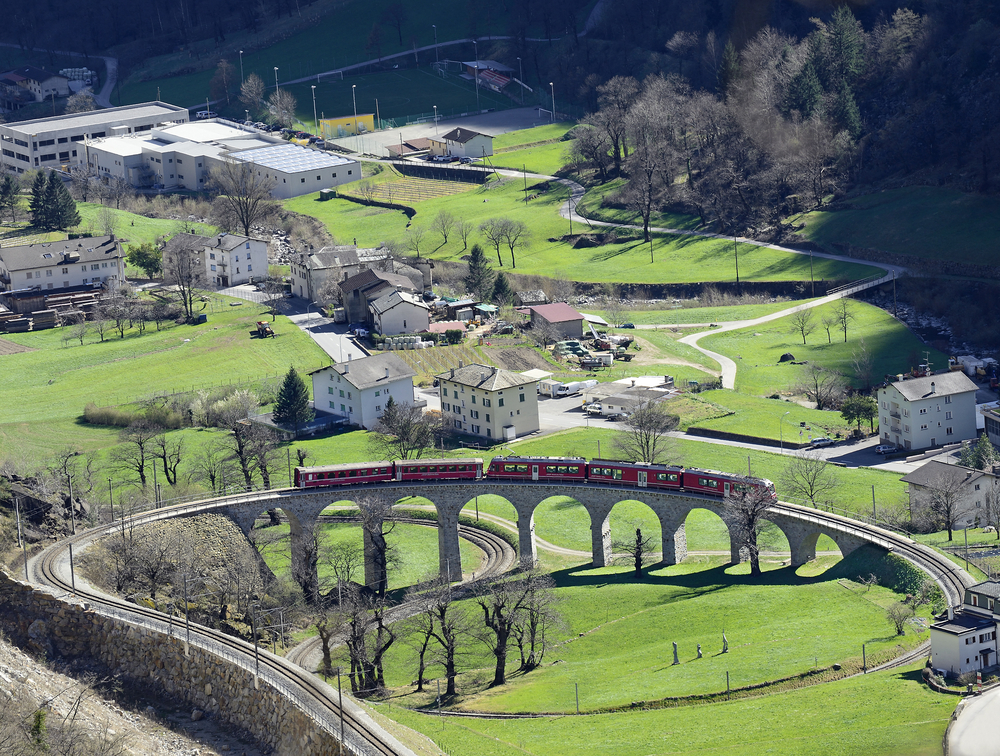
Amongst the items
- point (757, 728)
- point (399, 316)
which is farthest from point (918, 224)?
point (757, 728)

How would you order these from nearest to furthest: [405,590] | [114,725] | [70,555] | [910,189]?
[114,725], [70,555], [405,590], [910,189]

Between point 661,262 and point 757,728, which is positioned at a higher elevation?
point 661,262

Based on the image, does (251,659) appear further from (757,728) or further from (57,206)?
(57,206)

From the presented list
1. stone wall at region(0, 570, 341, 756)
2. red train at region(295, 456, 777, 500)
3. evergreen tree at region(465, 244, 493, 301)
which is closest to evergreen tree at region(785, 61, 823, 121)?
evergreen tree at region(465, 244, 493, 301)

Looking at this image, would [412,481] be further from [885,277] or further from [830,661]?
[885,277]

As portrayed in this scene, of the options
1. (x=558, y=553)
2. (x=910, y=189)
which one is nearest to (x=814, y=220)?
(x=910, y=189)

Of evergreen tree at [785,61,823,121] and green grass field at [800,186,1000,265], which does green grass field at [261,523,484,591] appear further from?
evergreen tree at [785,61,823,121]
